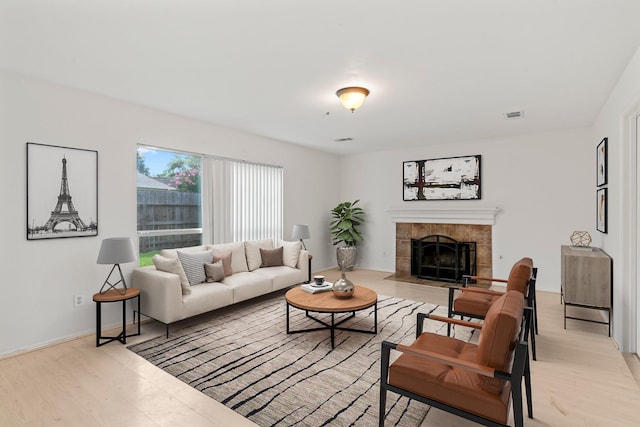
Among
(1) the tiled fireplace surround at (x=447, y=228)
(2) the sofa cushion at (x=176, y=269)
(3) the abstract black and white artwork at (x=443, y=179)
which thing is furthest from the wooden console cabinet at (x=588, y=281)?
(2) the sofa cushion at (x=176, y=269)

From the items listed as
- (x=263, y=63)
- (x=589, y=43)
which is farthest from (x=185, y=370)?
(x=589, y=43)

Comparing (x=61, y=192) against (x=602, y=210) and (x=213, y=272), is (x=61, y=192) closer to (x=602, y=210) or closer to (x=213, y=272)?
(x=213, y=272)

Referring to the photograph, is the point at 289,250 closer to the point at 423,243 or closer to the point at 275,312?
the point at 275,312

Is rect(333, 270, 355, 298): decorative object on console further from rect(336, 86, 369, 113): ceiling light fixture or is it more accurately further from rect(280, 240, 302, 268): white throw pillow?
rect(336, 86, 369, 113): ceiling light fixture

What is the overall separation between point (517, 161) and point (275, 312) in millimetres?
4814

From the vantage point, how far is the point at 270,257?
518 cm

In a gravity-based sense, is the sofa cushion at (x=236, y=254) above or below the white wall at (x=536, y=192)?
below

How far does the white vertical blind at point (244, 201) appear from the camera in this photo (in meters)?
4.93

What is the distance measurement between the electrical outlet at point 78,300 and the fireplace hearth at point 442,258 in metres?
5.47

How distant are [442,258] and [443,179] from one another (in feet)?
5.14

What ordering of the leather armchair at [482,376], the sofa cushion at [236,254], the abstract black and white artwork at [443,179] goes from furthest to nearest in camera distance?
the abstract black and white artwork at [443,179] < the sofa cushion at [236,254] < the leather armchair at [482,376]

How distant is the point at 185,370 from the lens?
2773 mm

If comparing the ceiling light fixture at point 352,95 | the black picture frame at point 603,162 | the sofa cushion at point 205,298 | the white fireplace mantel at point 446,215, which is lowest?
the sofa cushion at point 205,298

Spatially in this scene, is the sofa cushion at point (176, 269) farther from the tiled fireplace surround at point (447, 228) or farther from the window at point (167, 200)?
the tiled fireplace surround at point (447, 228)
